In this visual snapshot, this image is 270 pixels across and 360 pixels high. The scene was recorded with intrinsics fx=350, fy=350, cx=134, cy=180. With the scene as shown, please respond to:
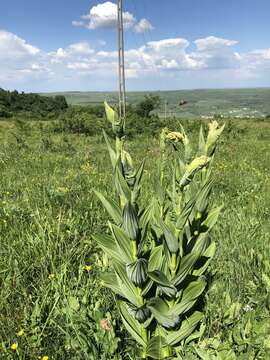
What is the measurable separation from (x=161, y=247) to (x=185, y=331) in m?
0.48

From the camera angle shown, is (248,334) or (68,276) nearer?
(248,334)

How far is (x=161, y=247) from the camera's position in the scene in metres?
1.83

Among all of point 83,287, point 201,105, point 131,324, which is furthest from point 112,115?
point 201,105

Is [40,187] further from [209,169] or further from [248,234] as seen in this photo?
[209,169]

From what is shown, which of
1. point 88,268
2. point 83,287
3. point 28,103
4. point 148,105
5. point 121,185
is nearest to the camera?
point 121,185

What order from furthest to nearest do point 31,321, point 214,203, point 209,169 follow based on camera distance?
point 214,203
point 31,321
point 209,169

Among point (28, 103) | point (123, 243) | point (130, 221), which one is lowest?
point (123, 243)

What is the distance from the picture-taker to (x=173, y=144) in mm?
1814

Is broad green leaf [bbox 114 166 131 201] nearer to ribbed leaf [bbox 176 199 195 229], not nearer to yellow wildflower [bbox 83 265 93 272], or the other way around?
ribbed leaf [bbox 176 199 195 229]

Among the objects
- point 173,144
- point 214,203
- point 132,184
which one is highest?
point 173,144

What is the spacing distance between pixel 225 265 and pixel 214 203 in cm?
206

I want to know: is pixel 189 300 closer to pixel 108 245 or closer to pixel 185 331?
pixel 185 331

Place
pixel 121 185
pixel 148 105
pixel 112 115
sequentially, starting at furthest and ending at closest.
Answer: pixel 148 105 < pixel 121 185 < pixel 112 115

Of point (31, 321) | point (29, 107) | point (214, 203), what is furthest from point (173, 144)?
point (29, 107)
